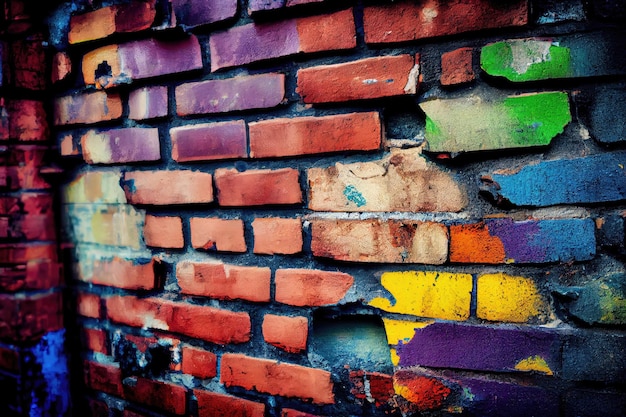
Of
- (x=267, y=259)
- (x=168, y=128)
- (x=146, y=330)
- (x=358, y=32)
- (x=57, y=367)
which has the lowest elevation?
(x=57, y=367)

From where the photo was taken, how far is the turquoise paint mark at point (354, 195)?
71 centimetres

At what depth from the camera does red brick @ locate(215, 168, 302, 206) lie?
0.75 meters

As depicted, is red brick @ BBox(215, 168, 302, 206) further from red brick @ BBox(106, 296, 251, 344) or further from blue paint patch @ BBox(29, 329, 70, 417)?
blue paint patch @ BBox(29, 329, 70, 417)

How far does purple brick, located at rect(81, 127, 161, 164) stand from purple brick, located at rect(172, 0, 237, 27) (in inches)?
9.6

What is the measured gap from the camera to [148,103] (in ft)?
2.78

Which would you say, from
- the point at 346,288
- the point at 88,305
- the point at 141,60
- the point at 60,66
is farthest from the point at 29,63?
the point at 346,288

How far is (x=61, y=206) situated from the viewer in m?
0.99

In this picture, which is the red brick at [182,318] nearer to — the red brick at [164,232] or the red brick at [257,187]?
the red brick at [164,232]

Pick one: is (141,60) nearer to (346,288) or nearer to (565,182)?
(346,288)

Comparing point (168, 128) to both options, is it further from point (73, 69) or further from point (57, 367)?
point (57, 367)

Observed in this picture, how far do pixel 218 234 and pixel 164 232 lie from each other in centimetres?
14

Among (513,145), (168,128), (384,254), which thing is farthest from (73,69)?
(513,145)

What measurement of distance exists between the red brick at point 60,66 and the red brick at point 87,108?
0.05 m

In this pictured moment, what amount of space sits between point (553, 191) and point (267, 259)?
0.53 meters
